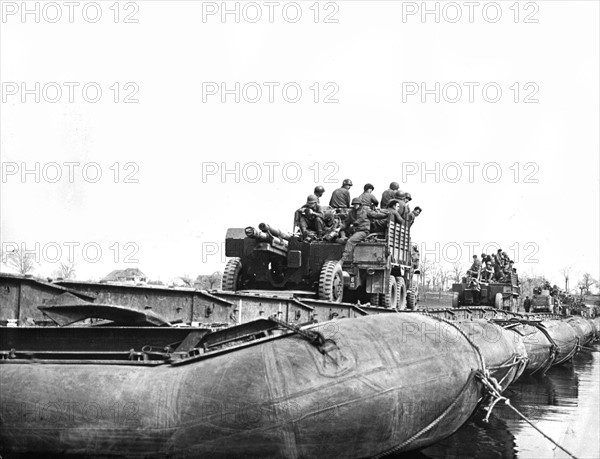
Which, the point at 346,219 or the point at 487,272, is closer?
the point at 346,219

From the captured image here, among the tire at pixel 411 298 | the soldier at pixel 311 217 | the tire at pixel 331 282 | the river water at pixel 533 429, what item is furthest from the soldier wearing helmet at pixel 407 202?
the river water at pixel 533 429

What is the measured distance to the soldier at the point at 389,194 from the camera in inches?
711

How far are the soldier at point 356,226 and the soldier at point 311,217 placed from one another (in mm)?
561

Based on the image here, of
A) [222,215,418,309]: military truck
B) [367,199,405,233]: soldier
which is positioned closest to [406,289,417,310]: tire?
[222,215,418,309]: military truck

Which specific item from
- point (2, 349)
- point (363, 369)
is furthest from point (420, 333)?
point (2, 349)

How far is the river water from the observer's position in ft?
24.1

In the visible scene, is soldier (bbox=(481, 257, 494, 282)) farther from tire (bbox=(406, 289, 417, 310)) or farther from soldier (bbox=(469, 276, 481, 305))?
tire (bbox=(406, 289, 417, 310))

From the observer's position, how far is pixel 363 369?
5.20 m

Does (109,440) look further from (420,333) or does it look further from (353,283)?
(353,283)

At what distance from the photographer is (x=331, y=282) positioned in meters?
14.6

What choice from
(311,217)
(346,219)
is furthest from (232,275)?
(346,219)

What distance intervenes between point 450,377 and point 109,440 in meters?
2.33

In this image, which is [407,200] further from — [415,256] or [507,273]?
[507,273]

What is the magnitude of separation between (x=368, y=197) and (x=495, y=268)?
17183mm
